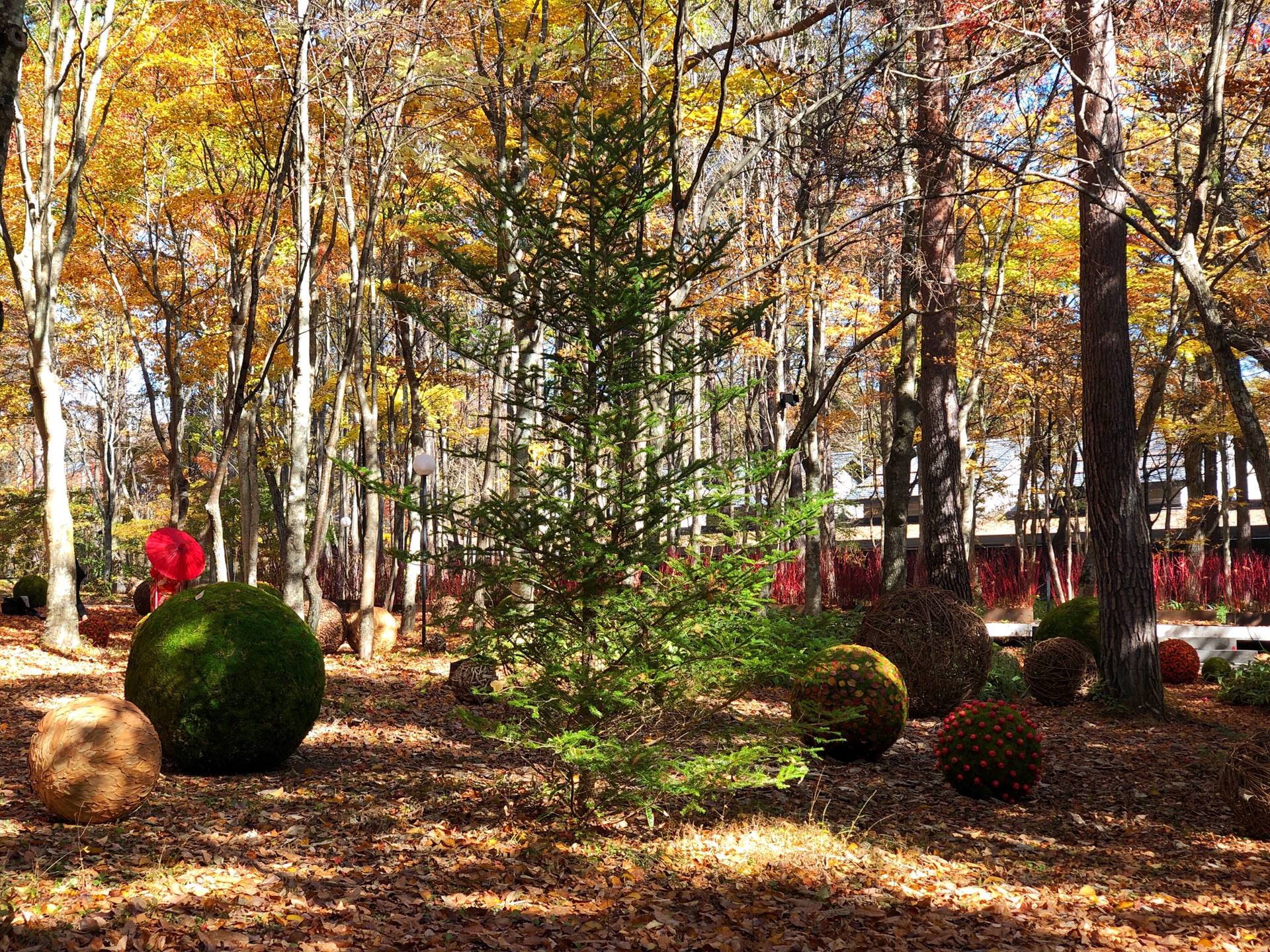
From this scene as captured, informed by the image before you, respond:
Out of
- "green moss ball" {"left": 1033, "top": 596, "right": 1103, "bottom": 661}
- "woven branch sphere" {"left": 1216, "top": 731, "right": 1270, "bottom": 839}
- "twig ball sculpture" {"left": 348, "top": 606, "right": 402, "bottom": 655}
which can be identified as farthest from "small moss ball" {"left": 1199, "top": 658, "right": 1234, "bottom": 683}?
"twig ball sculpture" {"left": 348, "top": 606, "right": 402, "bottom": 655}

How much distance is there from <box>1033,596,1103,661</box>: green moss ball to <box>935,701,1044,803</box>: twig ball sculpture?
13.7ft

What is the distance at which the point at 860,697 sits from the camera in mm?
6898

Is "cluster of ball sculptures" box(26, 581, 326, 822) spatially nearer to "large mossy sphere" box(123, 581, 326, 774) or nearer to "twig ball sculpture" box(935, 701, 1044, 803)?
"large mossy sphere" box(123, 581, 326, 774)

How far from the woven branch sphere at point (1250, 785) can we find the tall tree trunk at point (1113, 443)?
10.9 ft

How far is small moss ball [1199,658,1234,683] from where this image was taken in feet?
36.1

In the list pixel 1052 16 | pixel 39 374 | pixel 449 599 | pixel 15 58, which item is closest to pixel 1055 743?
pixel 1052 16

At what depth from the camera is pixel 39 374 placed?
34.1ft

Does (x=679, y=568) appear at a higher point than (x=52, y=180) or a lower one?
lower

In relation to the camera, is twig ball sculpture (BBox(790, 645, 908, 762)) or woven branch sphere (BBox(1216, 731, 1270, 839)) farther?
twig ball sculpture (BBox(790, 645, 908, 762))

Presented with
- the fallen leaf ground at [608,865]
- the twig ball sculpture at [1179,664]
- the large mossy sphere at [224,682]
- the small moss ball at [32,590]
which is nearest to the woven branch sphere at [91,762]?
the fallen leaf ground at [608,865]

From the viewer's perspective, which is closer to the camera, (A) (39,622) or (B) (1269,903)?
(B) (1269,903)

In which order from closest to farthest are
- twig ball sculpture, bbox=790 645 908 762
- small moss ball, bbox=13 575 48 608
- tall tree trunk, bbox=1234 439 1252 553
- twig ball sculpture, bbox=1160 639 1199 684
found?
1. twig ball sculpture, bbox=790 645 908 762
2. twig ball sculpture, bbox=1160 639 1199 684
3. small moss ball, bbox=13 575 48 608
4. tall tree trunk, bbox=1234 439 1252 553

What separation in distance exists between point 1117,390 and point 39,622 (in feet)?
47.9

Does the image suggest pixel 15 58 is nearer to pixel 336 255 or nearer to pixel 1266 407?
pixel 336 255
